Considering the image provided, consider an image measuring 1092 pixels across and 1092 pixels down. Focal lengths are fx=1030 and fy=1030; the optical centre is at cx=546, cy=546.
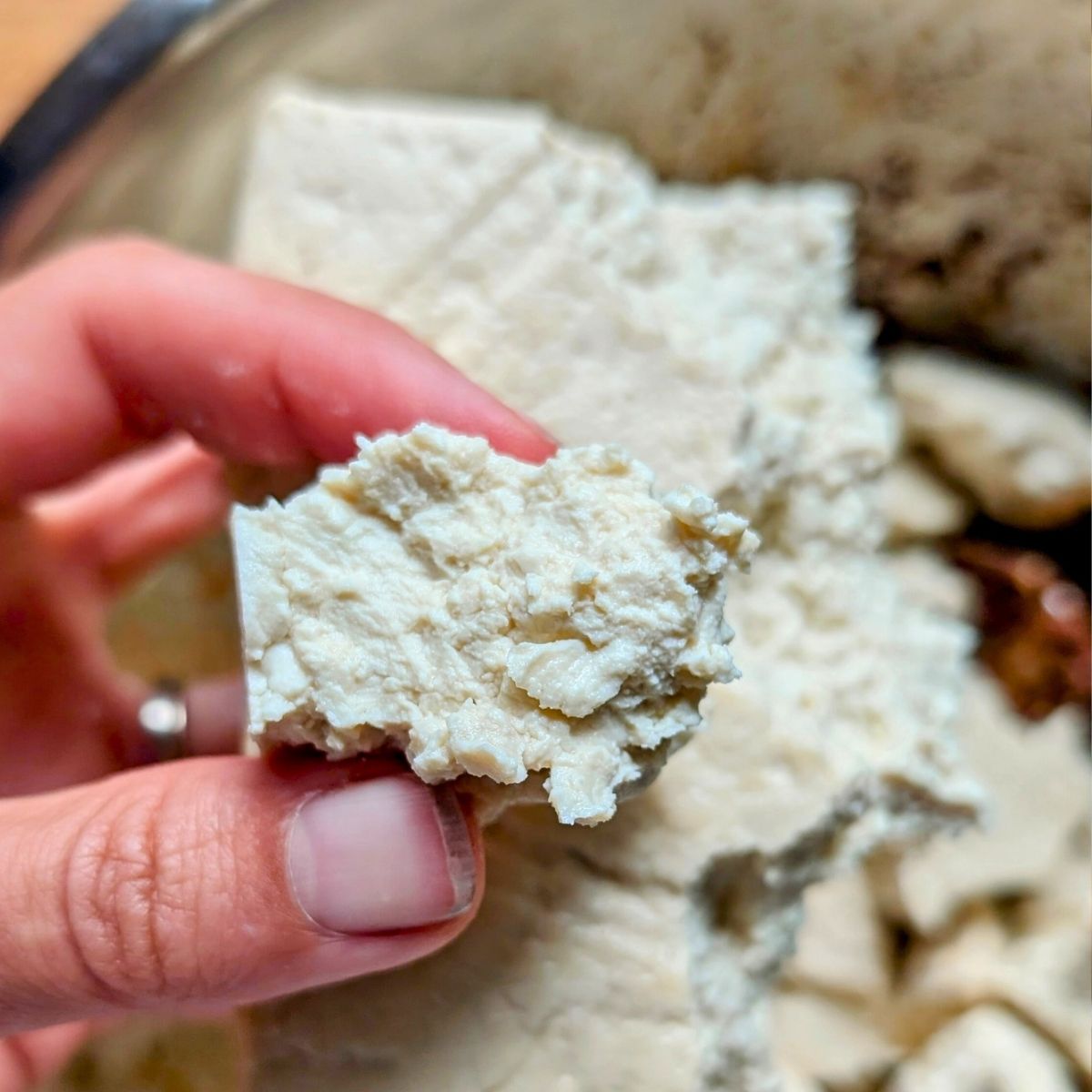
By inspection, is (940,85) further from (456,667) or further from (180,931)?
(180,931)

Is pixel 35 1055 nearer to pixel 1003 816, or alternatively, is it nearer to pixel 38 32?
pixel 1003 816

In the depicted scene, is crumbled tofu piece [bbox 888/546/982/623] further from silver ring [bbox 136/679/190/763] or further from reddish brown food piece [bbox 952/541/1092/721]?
silver ring [bbox 136/679/190/763]

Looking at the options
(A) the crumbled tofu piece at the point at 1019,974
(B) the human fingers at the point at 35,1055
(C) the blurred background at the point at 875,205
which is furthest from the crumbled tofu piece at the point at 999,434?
(B) the human fingers at the point at 35,1055

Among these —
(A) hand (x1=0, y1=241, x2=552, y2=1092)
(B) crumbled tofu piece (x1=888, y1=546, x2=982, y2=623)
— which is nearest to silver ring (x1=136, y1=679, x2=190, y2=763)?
(A) hand (x1=0, y1=241, x2=552, y2=1092)

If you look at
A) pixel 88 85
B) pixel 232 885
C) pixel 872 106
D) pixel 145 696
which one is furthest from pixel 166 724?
pixel 872 106

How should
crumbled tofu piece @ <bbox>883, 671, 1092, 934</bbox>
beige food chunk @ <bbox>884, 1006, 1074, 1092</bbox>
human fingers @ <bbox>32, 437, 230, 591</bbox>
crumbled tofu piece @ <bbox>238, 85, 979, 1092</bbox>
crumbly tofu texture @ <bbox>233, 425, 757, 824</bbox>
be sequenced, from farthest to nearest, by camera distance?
human fingers @ <bbox>32, 437, 230, 591</bbox>, crumbled tofu piece @ <bbox>883, 671, 1092, 934</bbox>, beige food chunk @ <bbox>884, 1006, 1074, 1092</bbox>, crumbled tofu piece @ <bbox>238, 85, 979, 1092</bbox>, crumbly tofu texture @ <bbox>233, 425, 757, 824</bbox>

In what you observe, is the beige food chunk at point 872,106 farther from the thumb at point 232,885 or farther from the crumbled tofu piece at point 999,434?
the thumb at point 232,885
